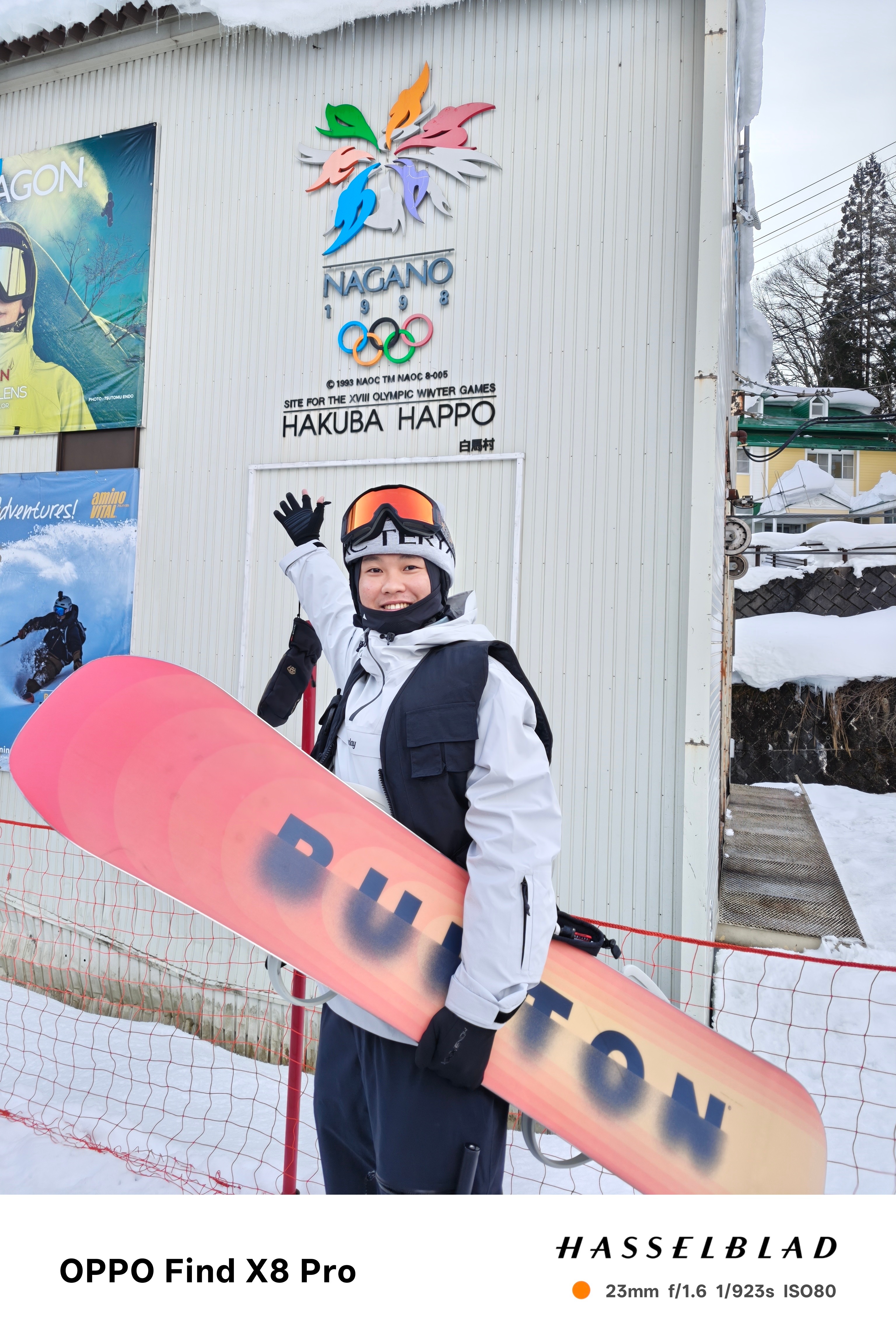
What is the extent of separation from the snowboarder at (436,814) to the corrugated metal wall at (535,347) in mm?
1758

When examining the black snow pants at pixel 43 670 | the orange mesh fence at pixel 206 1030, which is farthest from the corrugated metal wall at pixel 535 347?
the orange mesh fence at pixel 206 1030

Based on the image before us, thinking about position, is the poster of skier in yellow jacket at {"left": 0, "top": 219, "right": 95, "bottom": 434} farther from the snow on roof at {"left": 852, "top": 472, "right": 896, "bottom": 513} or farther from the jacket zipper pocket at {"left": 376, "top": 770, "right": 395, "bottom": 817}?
the snow on roof at {"left": 852, "top": 472, "right": 896, "bottom": 513}

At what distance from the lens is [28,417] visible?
4.73 metres

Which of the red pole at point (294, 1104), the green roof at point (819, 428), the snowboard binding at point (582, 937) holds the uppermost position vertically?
the green roof at point (819, 428)

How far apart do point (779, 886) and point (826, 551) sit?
9.47 meters

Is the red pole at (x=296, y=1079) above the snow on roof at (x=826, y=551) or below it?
below

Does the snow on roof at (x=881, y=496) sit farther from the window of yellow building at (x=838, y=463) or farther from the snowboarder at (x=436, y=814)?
the snowboarder at (x=436, y=814)

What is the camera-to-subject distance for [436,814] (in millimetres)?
1636

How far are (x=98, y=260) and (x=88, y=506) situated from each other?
139 centimetres

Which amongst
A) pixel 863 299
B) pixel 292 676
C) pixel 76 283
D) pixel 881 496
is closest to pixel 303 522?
pixel 292 676

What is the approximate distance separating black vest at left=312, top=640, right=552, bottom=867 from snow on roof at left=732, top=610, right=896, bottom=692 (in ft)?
31.4

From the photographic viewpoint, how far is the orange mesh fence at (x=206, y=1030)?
2.96 m

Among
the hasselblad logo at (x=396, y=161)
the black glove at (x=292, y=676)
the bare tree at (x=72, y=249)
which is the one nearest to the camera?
the black glove at (x=292, y=676)
